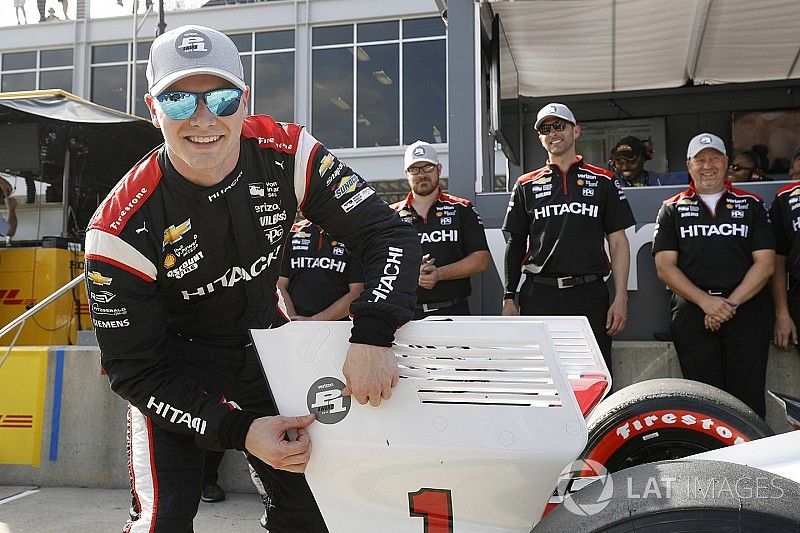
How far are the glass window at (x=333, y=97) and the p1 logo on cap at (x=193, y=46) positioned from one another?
1561 cm

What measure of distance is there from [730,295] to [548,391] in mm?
2871

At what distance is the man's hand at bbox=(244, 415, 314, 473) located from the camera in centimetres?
157

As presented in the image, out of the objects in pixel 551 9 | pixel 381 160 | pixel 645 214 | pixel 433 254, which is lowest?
pixel 433 254

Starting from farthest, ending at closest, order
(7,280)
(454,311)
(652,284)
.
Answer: (7,280), (652,284), (454,311)

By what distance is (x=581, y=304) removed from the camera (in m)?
4.12

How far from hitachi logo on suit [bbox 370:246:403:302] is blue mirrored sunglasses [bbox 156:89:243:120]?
611mm

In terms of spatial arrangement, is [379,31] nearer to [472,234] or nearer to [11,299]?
[11,299]

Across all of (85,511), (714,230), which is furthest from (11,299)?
(714,230)

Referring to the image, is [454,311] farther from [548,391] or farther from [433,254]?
[548,391]

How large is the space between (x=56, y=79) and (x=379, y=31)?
31.5ft

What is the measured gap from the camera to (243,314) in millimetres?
2244

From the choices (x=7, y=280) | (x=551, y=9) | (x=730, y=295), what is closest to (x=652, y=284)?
(x=730, y=295)

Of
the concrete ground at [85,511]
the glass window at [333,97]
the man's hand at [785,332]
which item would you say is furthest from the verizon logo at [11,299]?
the glass window at [333,97]

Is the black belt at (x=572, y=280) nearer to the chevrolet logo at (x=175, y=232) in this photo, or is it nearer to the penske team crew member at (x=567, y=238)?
the penske team crew member at (x=567, y=238)
